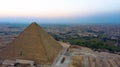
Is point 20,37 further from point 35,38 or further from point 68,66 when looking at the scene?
point 68,66

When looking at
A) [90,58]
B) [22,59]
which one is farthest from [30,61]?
[90,58]

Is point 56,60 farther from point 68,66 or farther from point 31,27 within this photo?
point 31,27

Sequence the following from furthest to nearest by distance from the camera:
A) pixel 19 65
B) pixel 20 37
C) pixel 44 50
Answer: pixel 20 37 → pixel 44 50 → pixel 19 65

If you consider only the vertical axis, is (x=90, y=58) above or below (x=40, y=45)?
below

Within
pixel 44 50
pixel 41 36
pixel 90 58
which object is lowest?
pixel 90 58

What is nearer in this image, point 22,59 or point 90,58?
point 22,59

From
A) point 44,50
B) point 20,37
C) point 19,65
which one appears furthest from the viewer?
point 20,37

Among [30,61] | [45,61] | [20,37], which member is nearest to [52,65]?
[45,61]
